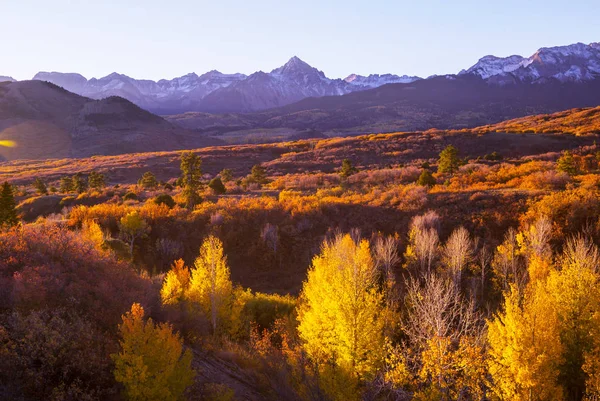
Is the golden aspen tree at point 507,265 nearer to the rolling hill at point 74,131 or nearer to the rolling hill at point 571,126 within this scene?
the rolling hill at point 571,126

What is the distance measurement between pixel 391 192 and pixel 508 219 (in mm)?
11226

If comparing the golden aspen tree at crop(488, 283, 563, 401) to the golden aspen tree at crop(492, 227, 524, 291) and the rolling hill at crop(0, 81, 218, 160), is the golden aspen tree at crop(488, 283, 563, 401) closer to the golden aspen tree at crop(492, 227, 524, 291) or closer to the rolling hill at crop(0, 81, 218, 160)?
the golden aspen tree at crop(492, 227, 524, 291)

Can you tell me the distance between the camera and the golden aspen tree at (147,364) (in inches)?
493

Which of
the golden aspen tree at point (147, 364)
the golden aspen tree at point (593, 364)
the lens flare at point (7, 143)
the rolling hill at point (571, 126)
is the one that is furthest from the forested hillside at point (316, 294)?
the lens flare at point (7, 143)

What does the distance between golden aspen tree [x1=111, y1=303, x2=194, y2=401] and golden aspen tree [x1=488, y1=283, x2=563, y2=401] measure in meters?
10.7

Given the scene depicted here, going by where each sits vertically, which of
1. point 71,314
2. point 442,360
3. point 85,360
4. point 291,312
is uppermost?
point 71,314

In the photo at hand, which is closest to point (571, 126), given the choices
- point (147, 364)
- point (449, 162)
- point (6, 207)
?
point (449, 162)

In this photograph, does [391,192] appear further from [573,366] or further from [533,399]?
[533,399]

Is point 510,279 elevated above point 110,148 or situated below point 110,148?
below

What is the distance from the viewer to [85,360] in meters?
12.6

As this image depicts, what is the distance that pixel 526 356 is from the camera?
14.9m

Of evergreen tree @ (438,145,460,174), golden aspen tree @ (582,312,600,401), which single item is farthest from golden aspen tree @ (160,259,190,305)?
evergreen tree @ (438,145,460,174)

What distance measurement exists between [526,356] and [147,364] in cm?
1272

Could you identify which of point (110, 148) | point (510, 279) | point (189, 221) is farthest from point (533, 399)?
point (110, 148)
